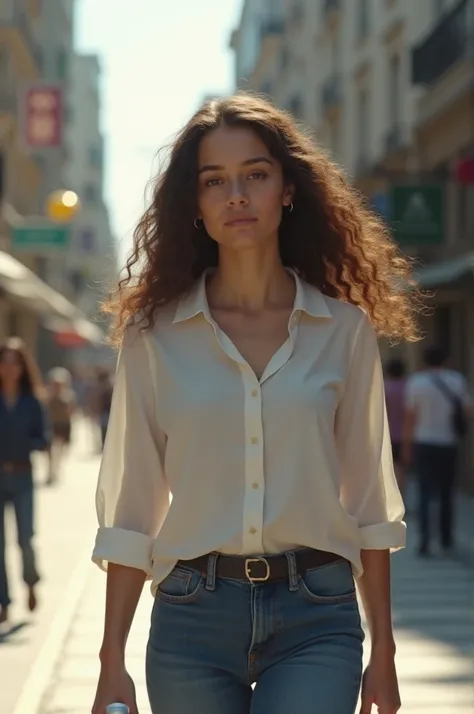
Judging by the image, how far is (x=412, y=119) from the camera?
2959 cm

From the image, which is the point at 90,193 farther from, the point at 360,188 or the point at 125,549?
the point at 125,549

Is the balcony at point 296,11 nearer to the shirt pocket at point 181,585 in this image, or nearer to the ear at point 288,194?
the ear at point 288,194

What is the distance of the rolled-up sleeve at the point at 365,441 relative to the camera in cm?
359

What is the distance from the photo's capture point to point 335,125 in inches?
1575

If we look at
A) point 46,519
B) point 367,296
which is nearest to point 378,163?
point 46,519

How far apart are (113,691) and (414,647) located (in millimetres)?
6012

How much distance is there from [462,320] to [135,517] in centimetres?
2176

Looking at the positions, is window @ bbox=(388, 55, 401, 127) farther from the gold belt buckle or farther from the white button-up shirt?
the gold belt buckle

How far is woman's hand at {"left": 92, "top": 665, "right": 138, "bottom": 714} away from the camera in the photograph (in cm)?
341

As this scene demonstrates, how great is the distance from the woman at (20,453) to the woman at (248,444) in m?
7.40

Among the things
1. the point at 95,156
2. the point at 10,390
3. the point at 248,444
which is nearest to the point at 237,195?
the point at 248,444

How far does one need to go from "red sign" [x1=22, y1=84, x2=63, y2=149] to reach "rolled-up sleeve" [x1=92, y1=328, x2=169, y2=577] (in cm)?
2775

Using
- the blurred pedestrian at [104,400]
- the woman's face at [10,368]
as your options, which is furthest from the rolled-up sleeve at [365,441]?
the blurred pedestrian at [104,400]

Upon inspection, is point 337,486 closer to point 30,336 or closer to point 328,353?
point 328,353
